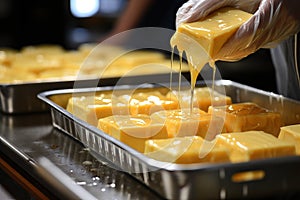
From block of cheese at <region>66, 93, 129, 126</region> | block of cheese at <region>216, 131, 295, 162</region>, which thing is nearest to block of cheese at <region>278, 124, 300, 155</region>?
block of cheese at <region>216, 131, 295, 162</region>

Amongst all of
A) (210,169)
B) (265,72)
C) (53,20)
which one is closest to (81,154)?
(210,169)

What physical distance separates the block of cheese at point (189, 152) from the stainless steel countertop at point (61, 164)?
0.36ft

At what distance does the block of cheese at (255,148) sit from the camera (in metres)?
1.66

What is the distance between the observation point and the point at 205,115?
2.12 metres

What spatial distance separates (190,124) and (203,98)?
1.62 feet

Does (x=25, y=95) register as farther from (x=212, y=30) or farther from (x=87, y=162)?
(x=212, y=30)

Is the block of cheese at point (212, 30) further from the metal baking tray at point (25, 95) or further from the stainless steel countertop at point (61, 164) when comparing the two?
the metal baking tray at point (25, 95)

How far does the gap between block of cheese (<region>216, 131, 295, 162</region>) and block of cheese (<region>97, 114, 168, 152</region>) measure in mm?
281

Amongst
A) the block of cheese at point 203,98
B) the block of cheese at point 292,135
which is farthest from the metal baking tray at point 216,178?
the block of cheese at point 203,98

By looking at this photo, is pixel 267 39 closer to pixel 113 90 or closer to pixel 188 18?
pixel 188 18

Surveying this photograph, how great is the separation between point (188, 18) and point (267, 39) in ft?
0.87

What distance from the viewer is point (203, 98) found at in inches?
97.4

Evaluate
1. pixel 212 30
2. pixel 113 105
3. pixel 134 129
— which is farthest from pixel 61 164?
pixel 212 30

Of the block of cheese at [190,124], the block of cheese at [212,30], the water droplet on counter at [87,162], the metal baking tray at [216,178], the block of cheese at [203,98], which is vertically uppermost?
the block of cheese at [212,30]
